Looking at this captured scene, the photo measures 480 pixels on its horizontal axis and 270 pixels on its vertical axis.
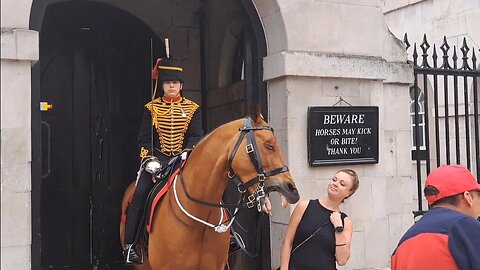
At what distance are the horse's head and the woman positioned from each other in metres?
0.34

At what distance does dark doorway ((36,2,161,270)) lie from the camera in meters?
8.60

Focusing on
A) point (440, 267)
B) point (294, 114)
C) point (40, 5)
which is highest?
point (40, 5)

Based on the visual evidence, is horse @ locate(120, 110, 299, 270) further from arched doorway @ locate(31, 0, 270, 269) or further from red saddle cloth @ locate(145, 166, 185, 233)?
arched doorway @ locate(31, 0, 270, 269)

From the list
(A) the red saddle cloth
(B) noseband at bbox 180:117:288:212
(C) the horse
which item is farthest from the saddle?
(B) noseband at bbox 180:117:288:212

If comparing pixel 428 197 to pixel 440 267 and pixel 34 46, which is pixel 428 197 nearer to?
pixel 440 267

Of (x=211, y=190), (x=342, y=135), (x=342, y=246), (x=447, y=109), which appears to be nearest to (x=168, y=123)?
(x=211, y=190)

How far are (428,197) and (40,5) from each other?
13.1ft

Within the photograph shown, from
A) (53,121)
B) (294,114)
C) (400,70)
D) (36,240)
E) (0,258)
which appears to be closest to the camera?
(0,258)

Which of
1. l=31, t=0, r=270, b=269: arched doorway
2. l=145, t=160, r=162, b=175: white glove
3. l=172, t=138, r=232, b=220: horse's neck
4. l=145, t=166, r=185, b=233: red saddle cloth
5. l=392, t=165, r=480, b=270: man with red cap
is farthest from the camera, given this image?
l=31, t=0, r=270, b=269: arched doorway

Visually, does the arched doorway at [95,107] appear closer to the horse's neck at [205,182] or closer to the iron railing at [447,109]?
→ the iron railing at [447,109]

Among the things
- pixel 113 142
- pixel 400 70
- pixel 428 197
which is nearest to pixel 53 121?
pixel 113 142

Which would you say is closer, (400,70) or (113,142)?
(400,70)

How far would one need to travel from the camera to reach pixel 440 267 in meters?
2.86

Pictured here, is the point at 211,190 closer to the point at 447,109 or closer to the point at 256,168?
the point at 256,168
